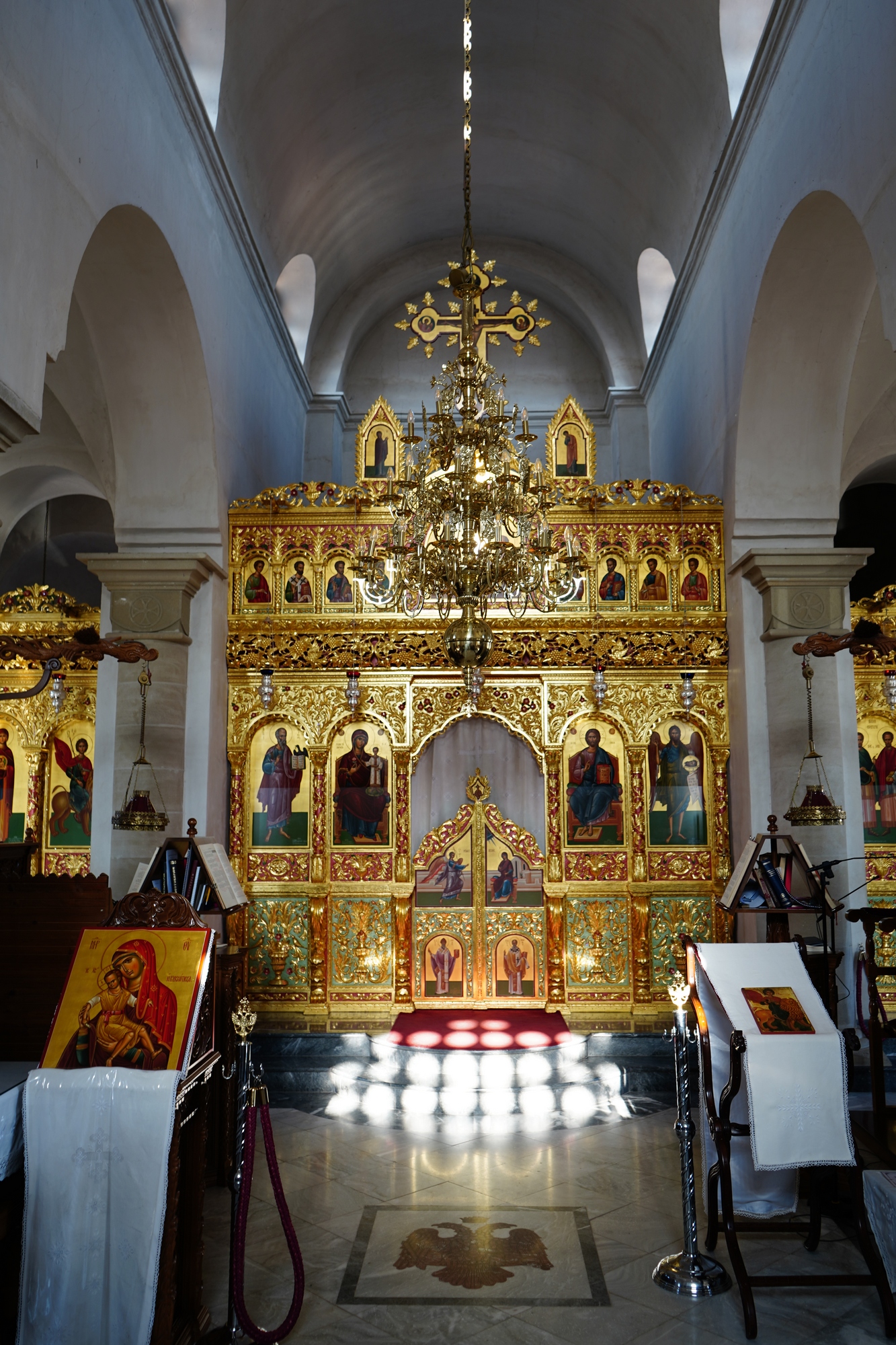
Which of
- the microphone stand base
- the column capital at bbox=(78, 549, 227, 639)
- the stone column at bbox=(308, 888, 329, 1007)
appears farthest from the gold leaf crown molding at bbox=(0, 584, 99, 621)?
the microphone stand base

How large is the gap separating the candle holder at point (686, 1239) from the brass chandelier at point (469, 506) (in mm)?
2611

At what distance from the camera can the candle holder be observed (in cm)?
415

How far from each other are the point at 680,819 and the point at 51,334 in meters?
5.66

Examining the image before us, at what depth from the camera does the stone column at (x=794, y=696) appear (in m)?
7.26

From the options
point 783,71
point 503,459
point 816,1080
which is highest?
point 783,71

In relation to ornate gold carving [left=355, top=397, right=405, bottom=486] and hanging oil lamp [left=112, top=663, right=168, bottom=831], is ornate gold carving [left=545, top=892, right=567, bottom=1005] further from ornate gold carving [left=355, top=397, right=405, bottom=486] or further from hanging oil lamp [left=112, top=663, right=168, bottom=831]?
ornate gold carving [left=355, top=397, right=405, bottom=486]

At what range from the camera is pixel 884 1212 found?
3637 millimetres

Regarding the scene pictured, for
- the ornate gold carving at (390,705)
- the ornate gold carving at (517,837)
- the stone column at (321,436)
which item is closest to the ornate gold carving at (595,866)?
the ornate gold carving at (517,837)

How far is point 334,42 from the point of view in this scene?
27.2ft

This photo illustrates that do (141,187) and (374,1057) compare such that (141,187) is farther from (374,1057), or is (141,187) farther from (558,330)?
(558,330)

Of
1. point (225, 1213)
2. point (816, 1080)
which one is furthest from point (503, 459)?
point (225, 1213)

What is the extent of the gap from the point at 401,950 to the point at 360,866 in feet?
2.38

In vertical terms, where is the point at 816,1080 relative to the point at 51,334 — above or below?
below

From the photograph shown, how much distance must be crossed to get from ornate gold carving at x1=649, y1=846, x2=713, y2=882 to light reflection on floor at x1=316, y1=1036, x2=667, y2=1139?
1.45 meters
